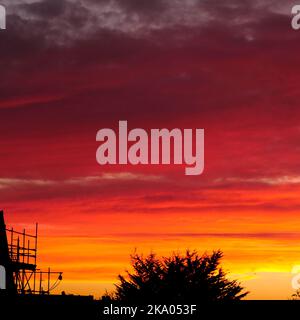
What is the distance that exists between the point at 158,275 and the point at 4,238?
61.9ft

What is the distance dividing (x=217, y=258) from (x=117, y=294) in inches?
443

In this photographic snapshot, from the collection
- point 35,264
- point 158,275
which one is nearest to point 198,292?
point 158,275

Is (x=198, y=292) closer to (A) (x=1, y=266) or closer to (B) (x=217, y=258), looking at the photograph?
(B) (x=217, y=258)

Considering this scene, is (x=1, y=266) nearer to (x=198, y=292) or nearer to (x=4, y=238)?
(x=4, y=238)

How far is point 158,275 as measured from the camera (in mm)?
78625

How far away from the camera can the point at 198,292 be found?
75.4 meters
